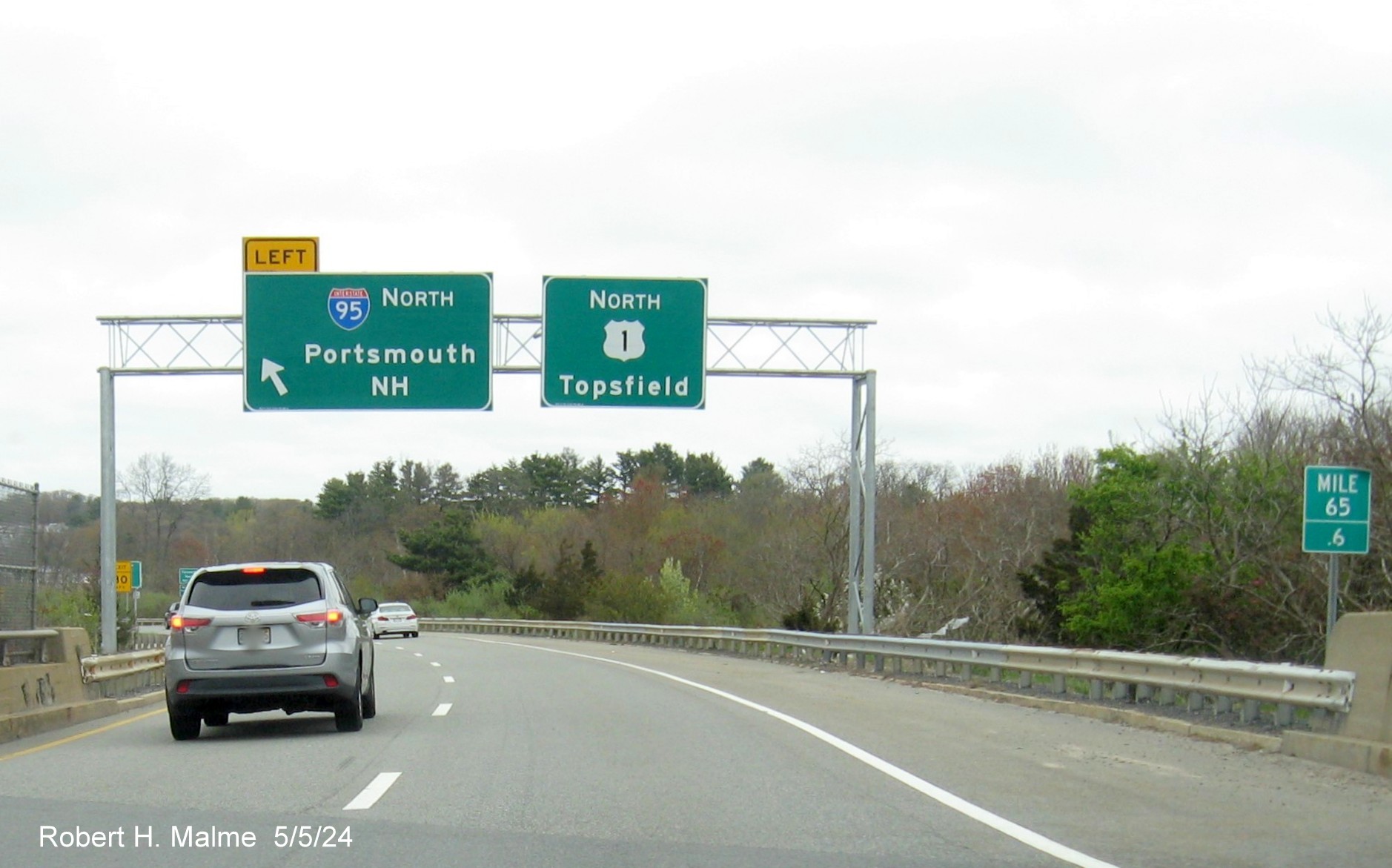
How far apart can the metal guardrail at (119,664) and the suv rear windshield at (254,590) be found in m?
4.95

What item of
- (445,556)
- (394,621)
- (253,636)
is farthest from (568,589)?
(253,636)

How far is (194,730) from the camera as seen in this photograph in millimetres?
14688

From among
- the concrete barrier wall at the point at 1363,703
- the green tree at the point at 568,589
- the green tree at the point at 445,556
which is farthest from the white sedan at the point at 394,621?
the concrete barrier wall at the point at 1363,703

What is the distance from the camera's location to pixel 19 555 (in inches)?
723

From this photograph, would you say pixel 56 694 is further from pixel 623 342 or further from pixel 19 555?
pixel 623 342

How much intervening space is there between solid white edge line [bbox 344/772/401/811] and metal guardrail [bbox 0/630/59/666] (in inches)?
254

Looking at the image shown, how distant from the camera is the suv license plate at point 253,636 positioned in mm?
14211

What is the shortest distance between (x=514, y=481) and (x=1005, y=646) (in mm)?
113487

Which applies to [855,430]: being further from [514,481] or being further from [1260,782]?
[514,481]

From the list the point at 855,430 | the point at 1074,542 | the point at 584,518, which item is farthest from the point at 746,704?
the point at 584,518

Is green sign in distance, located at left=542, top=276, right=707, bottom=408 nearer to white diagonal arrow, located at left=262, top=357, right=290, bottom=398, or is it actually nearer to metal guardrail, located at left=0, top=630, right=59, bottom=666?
white diagonal arrow, located at left=262, top=357, right=290, bottom=398

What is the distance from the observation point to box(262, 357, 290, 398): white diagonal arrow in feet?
82.8

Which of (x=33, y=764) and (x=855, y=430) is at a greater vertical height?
(x=855, y=430)

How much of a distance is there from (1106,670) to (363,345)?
13.9 meters
